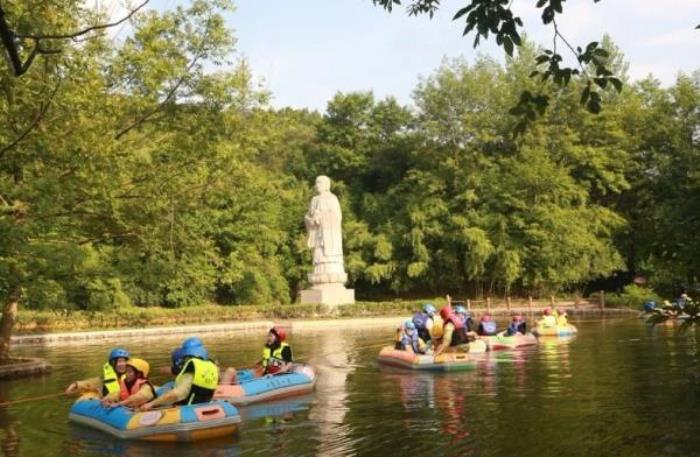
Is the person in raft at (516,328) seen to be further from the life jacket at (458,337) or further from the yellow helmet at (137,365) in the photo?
the yellow helmet at (137,365)

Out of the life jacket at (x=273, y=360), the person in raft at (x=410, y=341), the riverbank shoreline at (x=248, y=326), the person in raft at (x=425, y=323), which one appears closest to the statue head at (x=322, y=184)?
the riverbank shoreline at (x=248, y=326)

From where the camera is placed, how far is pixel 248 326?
35.2 m

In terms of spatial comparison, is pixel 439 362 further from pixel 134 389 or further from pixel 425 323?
pixel 134 389

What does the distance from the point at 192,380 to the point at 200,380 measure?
0.11 m

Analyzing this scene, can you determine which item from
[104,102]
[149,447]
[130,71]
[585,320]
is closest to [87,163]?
[104,102]

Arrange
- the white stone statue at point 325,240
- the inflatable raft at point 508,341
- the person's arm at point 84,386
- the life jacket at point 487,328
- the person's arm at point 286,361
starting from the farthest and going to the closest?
the white stone statue at point 325,240 < the life jacket at point 487,328 < the inflatable raft at point 508,341 < the person's arm at point 286,361 < the person's arm at point 84,386

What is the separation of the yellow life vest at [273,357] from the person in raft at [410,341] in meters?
3.95

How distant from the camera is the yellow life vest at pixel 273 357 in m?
15.1

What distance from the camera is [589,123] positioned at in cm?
4919

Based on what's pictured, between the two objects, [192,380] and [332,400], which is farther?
[332,400]

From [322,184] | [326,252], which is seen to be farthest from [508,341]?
[322,184]

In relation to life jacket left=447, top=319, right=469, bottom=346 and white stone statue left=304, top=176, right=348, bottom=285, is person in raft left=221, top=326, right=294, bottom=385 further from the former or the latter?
white stone statue left=304, top=176, right=348, bottom=285

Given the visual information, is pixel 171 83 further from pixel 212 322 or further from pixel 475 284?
pixel 475 284

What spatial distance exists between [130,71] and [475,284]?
35.2m
